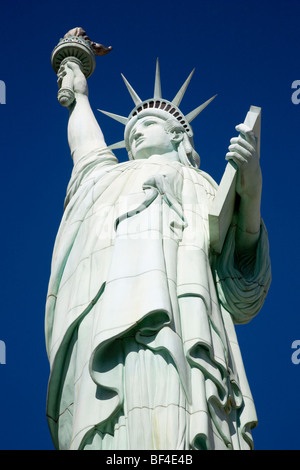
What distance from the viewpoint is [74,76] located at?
12.7 metres

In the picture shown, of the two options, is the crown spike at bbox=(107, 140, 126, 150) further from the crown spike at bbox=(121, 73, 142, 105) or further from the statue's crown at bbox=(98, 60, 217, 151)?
the crown spike at bbox=(121, 73, 142, 105)

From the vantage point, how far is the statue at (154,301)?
25.1 ft

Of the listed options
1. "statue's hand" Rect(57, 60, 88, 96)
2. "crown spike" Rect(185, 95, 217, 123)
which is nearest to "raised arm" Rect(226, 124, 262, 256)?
"crown spike" Rect(185, 95, 217, 123)

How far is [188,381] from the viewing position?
25.4 ft

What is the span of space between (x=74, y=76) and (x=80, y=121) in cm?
89

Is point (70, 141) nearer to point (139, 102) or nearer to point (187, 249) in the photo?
point (139, 102)

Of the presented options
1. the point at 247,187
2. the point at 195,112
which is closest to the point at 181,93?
the point at 195,112

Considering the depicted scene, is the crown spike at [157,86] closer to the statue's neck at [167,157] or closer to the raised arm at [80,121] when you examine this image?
the raised arm at [80,121]

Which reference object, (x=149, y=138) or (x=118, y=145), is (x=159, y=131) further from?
(x=118, y=145)

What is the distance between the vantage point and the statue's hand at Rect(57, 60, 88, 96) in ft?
41.3

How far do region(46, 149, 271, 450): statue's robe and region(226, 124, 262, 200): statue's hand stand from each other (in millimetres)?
486
